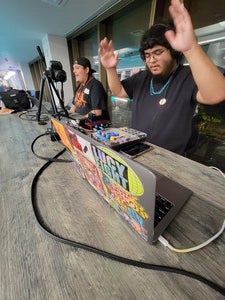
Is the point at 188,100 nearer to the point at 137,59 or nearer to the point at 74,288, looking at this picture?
the point at 74,288

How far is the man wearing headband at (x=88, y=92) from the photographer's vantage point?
1.45m

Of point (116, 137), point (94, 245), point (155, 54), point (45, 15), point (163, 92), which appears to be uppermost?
point (45, 15)

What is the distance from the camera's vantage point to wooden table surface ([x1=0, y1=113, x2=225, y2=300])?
0.24 meters

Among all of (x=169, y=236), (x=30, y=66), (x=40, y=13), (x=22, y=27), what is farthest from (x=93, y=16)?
(x=30, y=66)

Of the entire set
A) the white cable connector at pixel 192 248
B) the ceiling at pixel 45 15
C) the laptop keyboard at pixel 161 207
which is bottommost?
the white cable connector at pixel 192 248

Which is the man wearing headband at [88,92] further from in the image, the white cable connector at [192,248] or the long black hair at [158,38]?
the white cable connector at [192,248]

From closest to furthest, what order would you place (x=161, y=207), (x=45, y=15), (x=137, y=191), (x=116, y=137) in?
(x=137, y=191) → (x=161, y=207) → (x=116, y=137) → (x=45, y=15)

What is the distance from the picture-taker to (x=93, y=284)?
242 millimetres

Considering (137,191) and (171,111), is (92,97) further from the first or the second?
(137,191)

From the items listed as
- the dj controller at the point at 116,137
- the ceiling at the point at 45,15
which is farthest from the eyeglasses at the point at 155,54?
the ceiling at the point at 45,15

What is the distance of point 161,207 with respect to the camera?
351mm

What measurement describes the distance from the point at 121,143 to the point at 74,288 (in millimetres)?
403

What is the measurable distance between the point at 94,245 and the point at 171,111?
2.28ft

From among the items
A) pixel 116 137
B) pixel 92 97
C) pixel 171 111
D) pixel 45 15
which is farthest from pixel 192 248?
pixel 45 15
